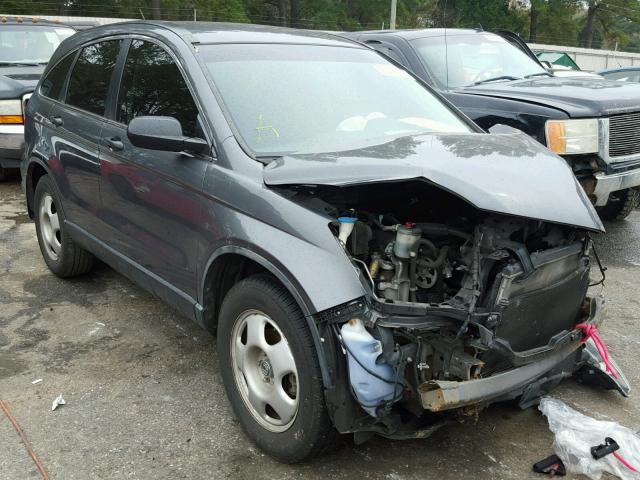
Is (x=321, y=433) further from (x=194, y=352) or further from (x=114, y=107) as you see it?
(x=114, y=107)

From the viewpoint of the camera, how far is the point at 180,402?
3422mm

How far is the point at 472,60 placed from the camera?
6.86 metres

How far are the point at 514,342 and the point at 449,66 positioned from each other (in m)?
4.59

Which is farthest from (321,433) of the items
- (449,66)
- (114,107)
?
(449,66)

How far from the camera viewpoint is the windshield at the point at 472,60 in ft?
21.6

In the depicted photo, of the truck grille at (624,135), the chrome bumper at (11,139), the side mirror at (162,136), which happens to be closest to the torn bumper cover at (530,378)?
the side mirror at (162,136)

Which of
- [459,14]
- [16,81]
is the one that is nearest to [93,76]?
[16,81]

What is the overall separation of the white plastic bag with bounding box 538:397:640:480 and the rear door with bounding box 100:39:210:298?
6.22 feet

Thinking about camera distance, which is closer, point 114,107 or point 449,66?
point 114,107

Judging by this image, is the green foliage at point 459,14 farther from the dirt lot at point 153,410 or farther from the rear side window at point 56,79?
the dirt lot at point 153,410

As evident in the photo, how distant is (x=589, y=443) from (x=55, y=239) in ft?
13.2

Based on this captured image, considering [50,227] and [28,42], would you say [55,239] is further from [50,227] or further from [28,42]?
[28,42]

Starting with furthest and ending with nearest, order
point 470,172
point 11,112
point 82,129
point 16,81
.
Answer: point 16,81, point 11,112, point 82,129, point 470,172

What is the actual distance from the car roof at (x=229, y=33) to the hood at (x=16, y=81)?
13.5 ft
